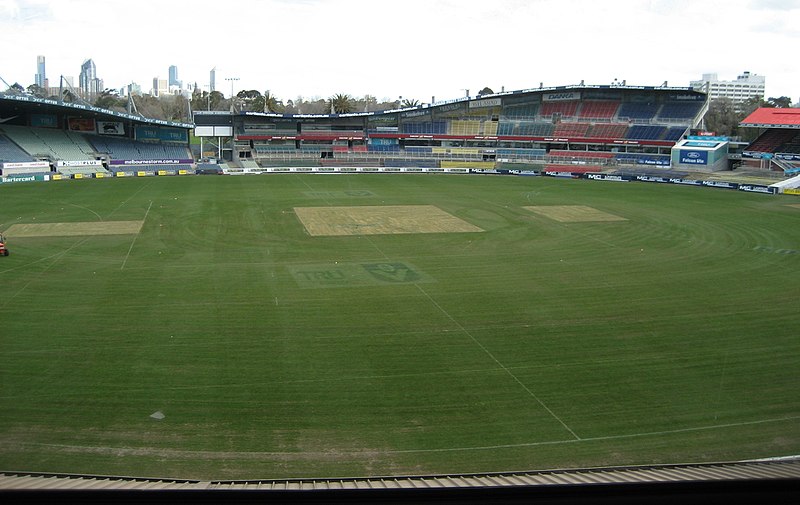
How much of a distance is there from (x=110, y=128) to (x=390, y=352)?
79.0 metres

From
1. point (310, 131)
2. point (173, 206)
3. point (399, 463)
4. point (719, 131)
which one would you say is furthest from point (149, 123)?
point (719, 131)

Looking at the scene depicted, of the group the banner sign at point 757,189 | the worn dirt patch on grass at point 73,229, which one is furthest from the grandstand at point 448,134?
the worn dirt patch on grass at point 73,229

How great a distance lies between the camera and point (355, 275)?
30266 millimetres

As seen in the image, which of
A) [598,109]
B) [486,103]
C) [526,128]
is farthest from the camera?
[486,103]

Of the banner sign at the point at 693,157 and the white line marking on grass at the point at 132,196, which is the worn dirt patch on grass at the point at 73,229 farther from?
the banner sign at the point at 693,157


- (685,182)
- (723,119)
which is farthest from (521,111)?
(723,119)

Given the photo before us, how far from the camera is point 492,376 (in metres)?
18.6

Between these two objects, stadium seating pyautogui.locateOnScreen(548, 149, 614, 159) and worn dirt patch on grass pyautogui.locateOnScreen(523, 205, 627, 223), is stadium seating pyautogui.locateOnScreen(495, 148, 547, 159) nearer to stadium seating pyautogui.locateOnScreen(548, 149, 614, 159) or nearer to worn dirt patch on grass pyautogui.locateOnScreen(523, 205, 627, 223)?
stadium seating pyautogui.locateOnScreen(548, 149, 614, 159)

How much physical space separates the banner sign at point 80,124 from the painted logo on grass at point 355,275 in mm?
65049

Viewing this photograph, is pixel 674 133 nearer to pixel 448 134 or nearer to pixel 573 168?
pixel 573 168

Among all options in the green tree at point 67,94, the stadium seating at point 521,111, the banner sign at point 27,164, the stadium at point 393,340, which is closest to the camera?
the stadium at point 393,340

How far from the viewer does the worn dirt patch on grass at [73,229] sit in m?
39.4

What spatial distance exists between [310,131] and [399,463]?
290ft

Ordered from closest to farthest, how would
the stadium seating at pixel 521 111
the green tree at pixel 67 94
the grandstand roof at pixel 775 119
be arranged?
the grandstand roof at pixel 775 119, the green tree at pixel 67 94, the stadium seating at pixel 521 111
